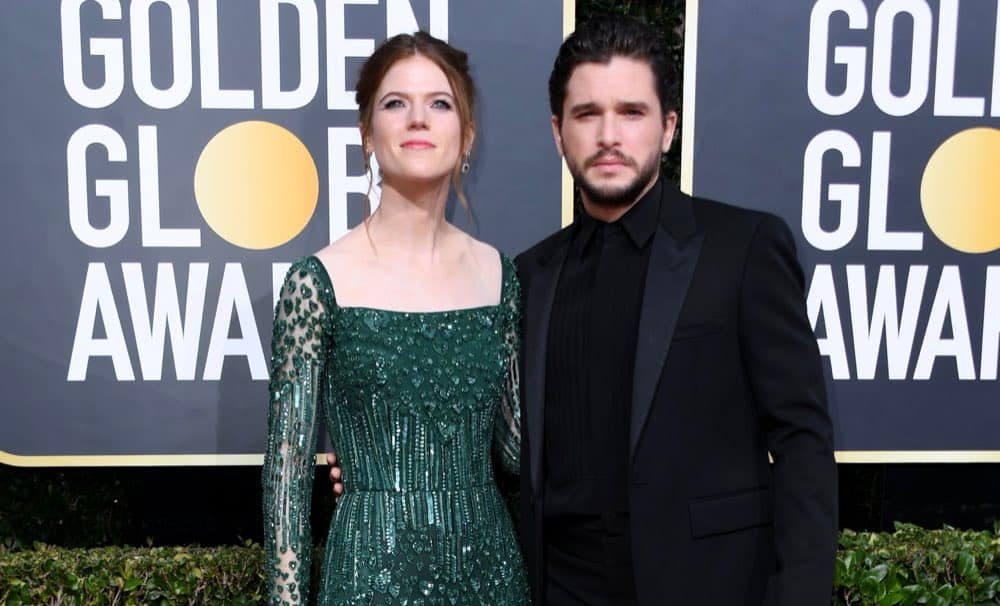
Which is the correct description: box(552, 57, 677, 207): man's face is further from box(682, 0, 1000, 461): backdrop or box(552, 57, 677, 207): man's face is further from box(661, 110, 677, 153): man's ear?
box(682, 0, 1000, 461): backdrop

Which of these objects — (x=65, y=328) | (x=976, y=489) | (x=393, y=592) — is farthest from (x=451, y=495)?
(x=976, y=489)

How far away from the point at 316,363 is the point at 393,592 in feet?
1.51

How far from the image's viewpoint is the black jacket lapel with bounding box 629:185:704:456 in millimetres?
1336

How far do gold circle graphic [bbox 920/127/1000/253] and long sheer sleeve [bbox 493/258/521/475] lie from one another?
1.47 meters

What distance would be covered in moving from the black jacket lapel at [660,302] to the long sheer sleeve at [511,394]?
349 mm

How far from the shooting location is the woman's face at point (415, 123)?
1.50 metres

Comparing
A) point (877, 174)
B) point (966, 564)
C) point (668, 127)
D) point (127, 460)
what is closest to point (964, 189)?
point (877, 174)

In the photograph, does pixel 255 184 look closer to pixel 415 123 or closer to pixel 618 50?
pixel 415 123

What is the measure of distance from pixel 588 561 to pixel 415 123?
900 mm

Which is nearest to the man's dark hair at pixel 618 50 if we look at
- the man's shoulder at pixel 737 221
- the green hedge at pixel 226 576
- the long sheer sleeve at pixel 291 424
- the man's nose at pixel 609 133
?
the man's nose at pixel 609 133

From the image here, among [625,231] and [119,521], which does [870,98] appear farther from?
[119,521]

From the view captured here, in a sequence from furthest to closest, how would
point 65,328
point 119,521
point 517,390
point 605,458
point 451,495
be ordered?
1. point 119,521
2. point 65,328
3. point 517,390
4. point 451,495
5. point 605,458

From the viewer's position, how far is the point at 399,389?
1.49 meters

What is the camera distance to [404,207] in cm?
158
